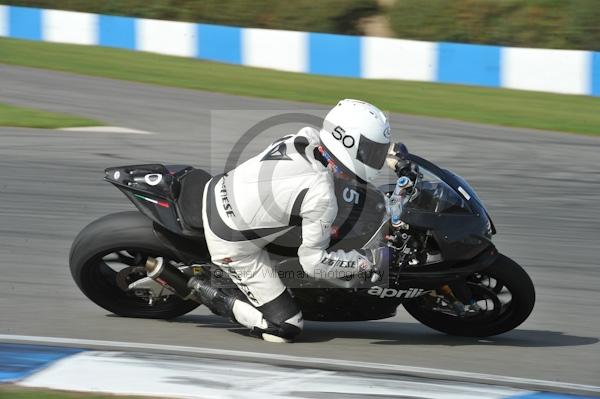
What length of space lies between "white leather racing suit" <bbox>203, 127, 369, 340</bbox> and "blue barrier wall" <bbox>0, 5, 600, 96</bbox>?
37.9ft

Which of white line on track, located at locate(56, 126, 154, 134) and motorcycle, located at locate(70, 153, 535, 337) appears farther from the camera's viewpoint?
white line on track, located at locate(56, 126, 154, 134)

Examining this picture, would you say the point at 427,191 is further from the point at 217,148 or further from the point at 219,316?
the point at 217,148

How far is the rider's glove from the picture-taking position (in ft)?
16.1

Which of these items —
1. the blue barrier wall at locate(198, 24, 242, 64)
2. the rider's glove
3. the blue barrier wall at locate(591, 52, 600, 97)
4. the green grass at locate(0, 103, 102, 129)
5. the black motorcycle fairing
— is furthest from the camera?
the blue barrier wall at locate(198, 24, 242, 64)

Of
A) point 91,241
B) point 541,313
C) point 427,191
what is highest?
point 427,191

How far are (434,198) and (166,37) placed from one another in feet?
49.8

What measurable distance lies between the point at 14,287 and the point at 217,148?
17.3ft

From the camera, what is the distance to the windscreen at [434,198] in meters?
4.93

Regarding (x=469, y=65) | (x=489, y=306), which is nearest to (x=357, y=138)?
(x=489, y=306)

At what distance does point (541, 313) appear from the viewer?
5.97m

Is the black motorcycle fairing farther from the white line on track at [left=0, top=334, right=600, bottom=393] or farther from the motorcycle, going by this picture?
the white line on track at [left=0, top=334, right=600, bottom=393]

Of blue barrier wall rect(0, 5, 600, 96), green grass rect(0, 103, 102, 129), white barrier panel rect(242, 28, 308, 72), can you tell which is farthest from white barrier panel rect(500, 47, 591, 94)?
green grass rect(0, 103, 102, 129)

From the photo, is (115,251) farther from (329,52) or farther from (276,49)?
(276,49)

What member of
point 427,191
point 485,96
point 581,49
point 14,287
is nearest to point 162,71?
point 485,96
